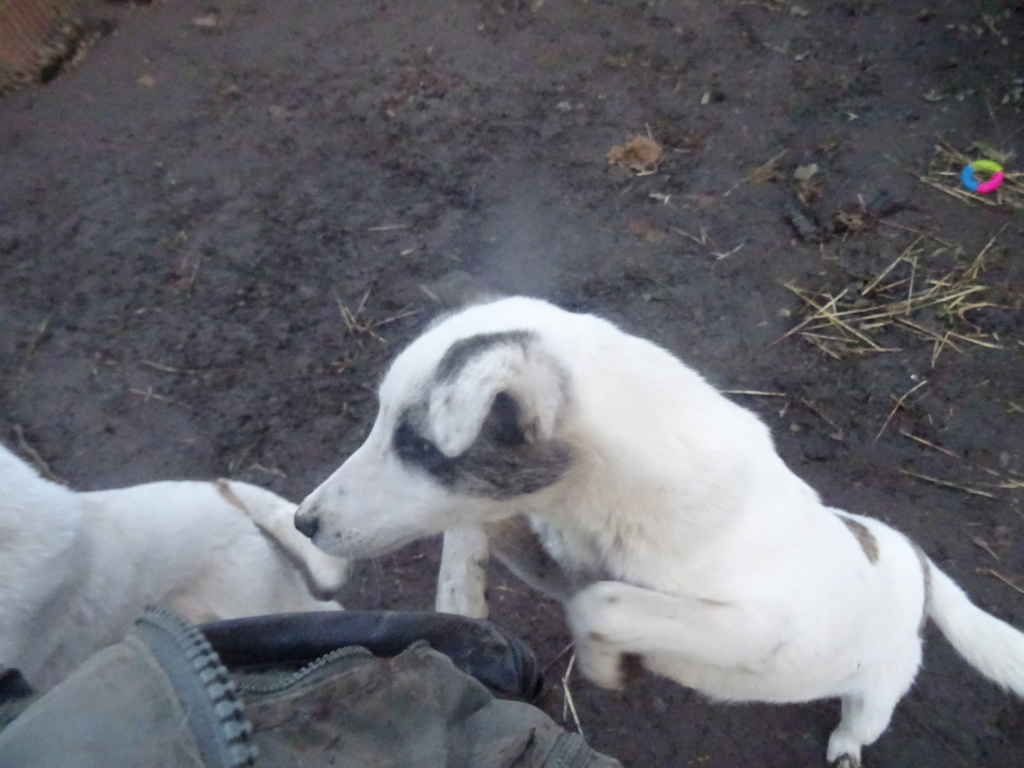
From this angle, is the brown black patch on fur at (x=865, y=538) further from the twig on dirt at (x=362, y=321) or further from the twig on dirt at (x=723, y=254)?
the twig on dirt at (x=362, y=321)

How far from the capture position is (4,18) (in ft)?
13.3

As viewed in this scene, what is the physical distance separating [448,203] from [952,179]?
8.02 ft

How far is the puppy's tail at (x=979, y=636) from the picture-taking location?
2340 millimetres

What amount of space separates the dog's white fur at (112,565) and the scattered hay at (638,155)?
2541mm

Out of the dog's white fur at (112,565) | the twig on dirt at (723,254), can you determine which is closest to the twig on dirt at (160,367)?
the dog's white fur at (112,565)

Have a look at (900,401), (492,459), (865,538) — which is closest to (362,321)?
(492,459)

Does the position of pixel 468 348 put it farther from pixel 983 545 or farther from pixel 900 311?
pixel 900 311

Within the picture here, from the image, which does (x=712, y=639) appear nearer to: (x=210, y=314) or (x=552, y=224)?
(x=552, y=224)

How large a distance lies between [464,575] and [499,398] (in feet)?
3.24

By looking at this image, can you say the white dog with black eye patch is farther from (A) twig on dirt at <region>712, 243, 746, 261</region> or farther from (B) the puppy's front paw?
(A) twig on dirt at <region>712, 243, 746, 261</region>

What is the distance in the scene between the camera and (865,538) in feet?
7.59

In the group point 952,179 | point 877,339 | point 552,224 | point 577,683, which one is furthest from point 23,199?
point 952,179

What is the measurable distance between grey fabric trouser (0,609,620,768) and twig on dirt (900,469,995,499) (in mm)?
2352

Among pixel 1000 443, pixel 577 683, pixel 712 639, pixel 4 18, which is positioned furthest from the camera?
pixel 4 18
